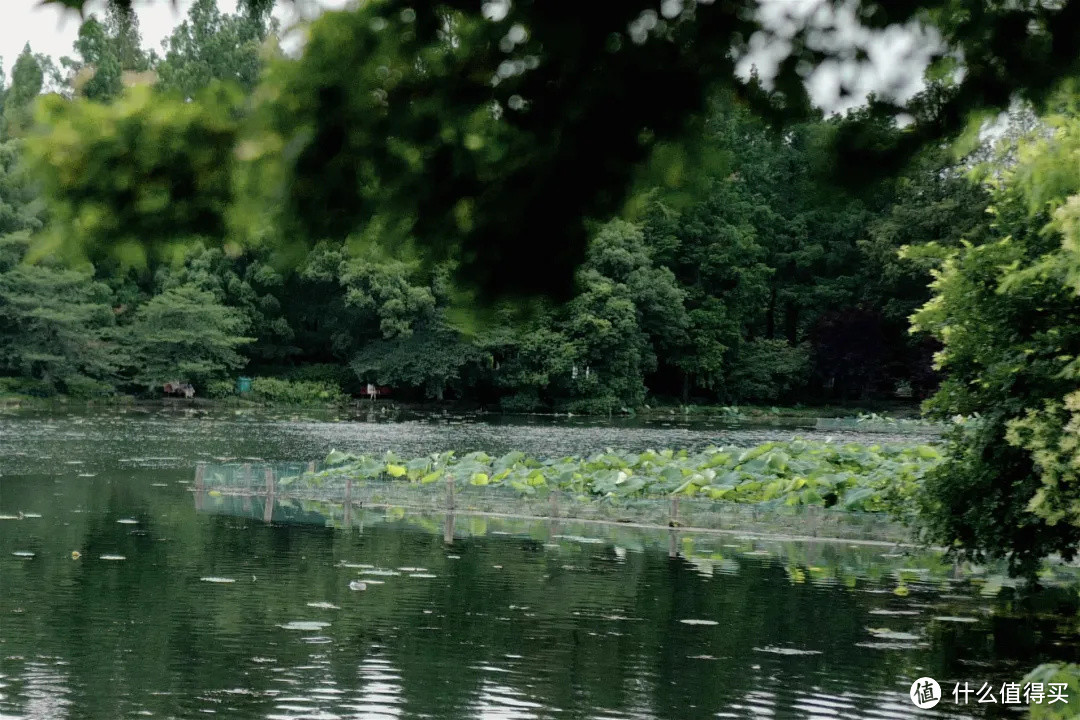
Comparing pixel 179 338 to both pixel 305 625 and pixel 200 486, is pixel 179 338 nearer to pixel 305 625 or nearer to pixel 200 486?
pixel 200 486

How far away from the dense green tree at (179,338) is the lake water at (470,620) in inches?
1524

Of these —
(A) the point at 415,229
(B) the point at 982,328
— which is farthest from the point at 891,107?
(B) the point at 982,328

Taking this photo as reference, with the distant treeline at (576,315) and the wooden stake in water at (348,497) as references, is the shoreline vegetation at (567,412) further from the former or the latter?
the wooden stake in water at (348,497)

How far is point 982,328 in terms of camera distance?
1547 centimetres

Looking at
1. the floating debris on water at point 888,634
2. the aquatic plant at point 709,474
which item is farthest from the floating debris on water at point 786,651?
the aquatic plant at point 709,474

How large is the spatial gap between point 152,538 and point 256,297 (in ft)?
167

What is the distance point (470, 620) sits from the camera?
1568 centimetres

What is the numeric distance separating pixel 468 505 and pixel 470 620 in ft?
33.3

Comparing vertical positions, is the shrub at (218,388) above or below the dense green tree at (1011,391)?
above

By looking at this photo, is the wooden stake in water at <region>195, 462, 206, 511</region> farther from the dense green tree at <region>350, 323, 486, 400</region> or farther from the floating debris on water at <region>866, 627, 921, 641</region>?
the dense green tree at <region>350, 323, 486, 400</region>

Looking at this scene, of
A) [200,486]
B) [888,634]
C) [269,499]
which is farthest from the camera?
[200,486]

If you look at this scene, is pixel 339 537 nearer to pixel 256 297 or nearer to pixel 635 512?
pixel 635 512

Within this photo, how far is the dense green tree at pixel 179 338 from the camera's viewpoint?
65.4 m
